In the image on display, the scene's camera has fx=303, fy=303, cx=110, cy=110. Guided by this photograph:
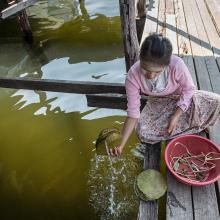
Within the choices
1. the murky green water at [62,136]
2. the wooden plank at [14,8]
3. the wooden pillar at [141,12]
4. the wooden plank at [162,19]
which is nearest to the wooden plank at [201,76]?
the wooden plank at [162,19]

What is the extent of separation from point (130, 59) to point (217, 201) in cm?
215

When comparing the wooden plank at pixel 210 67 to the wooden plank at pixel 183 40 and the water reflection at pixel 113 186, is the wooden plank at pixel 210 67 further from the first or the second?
the water reflection at pixel 113 186

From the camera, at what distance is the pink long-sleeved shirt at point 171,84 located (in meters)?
2.57

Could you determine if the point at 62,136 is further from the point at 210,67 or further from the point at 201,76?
the point at 210,67

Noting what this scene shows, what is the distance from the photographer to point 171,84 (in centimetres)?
266

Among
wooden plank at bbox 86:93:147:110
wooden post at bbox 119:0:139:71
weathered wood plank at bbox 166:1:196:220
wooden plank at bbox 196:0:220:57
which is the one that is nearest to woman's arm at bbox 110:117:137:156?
weathered wood plank at bbox 166:1:196:220

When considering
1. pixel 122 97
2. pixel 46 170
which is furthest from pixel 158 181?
pixel 46 170

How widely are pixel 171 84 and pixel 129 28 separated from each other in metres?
1.27

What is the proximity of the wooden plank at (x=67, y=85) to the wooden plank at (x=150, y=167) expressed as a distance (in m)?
1.03

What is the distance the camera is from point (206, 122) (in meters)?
2.92

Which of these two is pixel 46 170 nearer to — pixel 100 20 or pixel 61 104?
pixel 61 104

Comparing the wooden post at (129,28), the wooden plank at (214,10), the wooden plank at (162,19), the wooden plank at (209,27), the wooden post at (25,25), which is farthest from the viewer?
the wooden post at (25,25)

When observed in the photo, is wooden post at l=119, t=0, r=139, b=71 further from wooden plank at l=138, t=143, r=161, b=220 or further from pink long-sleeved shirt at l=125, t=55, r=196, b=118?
wooden plank at l=138, t=143, r=161, b=220

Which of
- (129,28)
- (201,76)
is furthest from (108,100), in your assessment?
(201,76)
